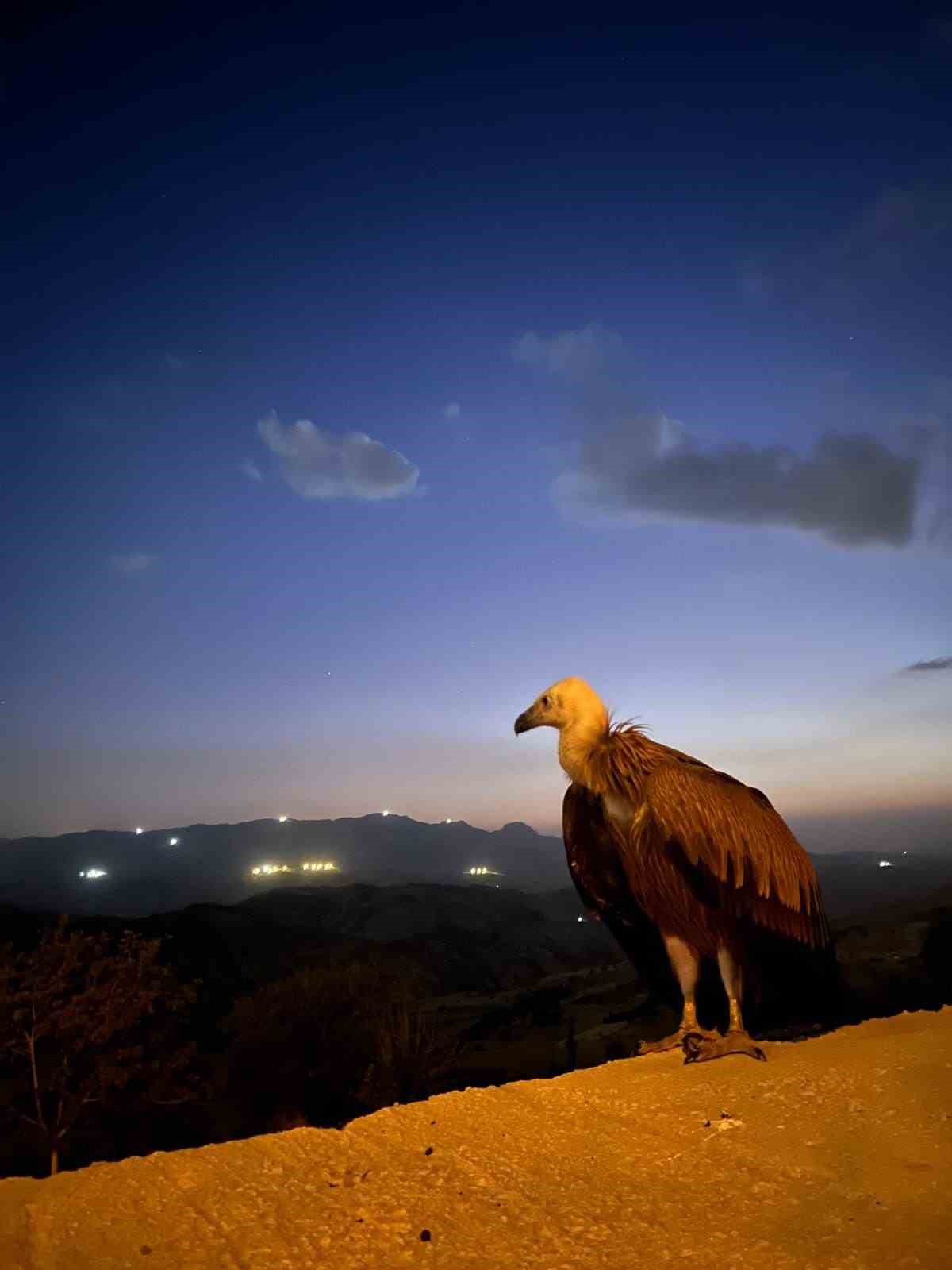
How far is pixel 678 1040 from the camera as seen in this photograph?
6574mm

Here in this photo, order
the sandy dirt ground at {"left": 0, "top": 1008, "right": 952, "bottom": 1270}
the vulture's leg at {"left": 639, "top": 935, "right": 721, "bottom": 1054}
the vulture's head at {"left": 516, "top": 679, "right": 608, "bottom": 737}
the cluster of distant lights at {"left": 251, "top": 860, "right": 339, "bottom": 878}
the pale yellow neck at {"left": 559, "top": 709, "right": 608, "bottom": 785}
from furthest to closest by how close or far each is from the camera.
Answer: the cluster of distant lights at {"left": 251, "top": 860, "right": 339, "bottom": 878} < the vulture's head at {"left": 516, "top": 679, "right": 608, "bottom": 737} < the pale yellow neck at {"left": 559, "top": 709, "right": 608, "bottom": 785} < the vulture's leg at {"left": 639, "top": 935, "right": 721, "bottom": 1054} < the sandy dirt ground at {"left": 0, "top": 1008, "right": 952, "bottom": 1270}

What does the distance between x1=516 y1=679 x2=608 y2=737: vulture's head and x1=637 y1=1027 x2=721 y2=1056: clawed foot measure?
2606 mm

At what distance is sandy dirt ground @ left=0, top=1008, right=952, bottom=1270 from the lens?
3.03 m

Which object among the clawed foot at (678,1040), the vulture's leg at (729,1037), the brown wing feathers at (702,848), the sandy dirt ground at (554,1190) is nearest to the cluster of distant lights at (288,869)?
the clawed foot at (678,1040)

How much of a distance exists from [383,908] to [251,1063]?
252 feet

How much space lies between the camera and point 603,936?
105m

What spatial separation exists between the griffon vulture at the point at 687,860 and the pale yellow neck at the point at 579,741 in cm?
1

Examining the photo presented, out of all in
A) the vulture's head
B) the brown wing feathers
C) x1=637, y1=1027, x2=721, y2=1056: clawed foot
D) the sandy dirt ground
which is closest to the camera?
the sandy dirt ground

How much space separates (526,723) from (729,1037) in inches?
121

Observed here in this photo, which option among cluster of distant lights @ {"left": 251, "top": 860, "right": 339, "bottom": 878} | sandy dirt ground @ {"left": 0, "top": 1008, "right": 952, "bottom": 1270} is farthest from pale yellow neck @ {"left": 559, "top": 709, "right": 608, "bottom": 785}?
cluster of distant lights @ {"left": 251, "top": 860, "right": 339, "bottom": 878}

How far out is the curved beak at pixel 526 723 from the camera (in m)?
7.20

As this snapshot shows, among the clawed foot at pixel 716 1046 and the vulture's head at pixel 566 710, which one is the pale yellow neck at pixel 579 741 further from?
the clawed foot at pixel 716 1046

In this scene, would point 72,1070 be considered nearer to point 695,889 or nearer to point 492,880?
point 695,889

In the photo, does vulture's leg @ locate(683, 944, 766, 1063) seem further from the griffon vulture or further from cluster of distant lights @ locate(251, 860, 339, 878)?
cluster of distant lights @ locate(251, 860, 339, 878)
